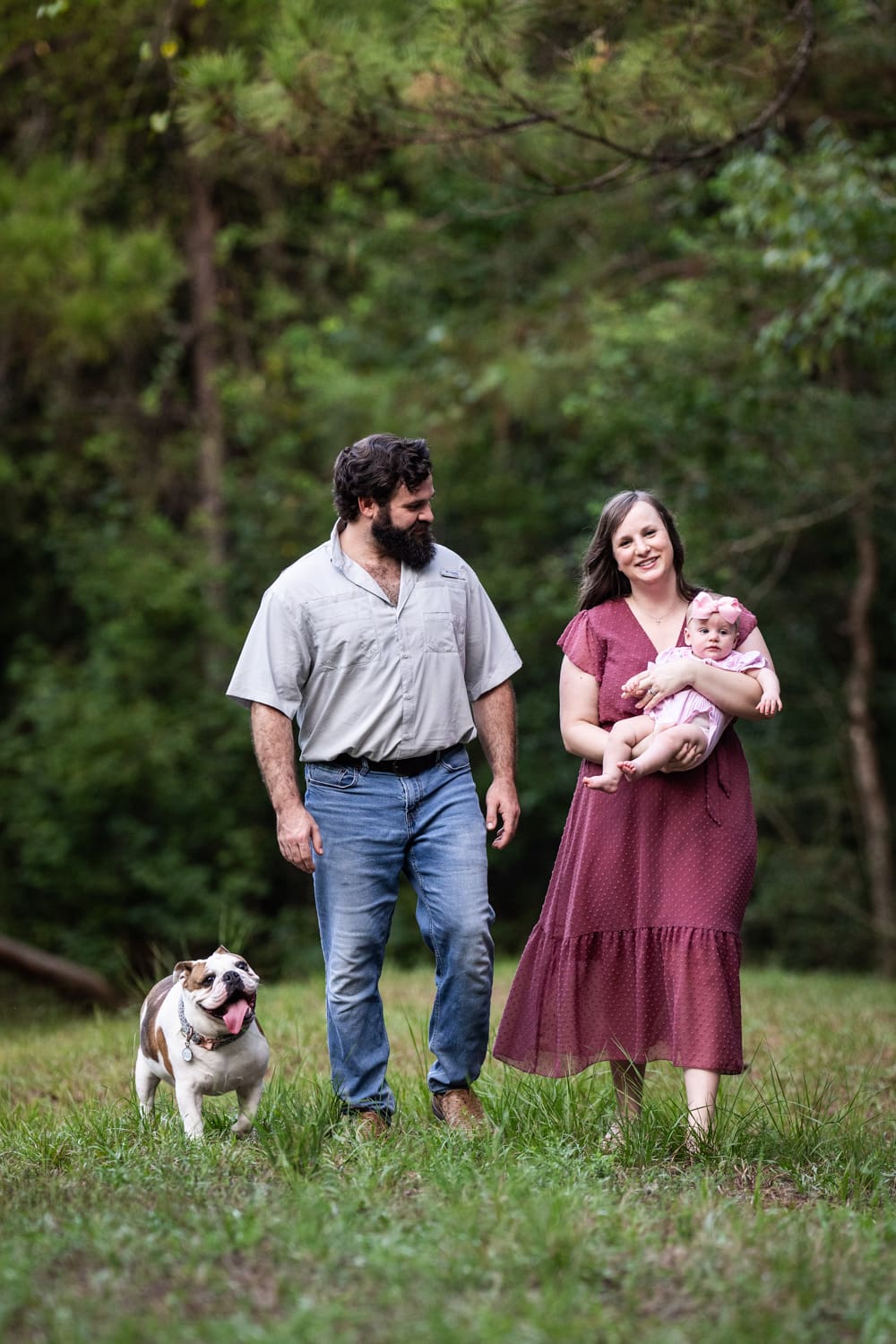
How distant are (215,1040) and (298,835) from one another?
63 centimetres

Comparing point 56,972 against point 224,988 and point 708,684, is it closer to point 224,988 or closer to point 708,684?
point 224,988

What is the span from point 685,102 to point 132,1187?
15.0ft

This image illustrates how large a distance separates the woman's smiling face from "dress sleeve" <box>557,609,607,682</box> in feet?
0.72

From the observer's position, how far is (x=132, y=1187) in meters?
3.72

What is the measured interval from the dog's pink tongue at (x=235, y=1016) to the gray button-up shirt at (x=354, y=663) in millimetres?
777

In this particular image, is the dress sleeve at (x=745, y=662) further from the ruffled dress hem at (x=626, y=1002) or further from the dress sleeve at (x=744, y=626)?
the ruffled dress hem at (x=626, y=1002)

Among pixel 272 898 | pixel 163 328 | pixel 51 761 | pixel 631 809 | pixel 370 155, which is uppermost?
pixel 163 328

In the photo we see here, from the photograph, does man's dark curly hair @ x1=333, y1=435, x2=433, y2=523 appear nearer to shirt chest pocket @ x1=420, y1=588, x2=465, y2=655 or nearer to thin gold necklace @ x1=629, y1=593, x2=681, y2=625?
shirt chest pocket @ x1=420, y1=588, x2=465, y2=655

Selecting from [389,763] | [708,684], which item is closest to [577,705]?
[708,684]

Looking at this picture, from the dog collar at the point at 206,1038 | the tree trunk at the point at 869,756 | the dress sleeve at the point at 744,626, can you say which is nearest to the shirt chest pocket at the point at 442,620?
the dress sleeve at the point at 744,626

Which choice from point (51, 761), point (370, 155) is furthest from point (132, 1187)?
point (51, 761)

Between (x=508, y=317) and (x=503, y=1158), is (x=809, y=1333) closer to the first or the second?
(x=503, y=1158)

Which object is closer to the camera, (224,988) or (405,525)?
(224,988)

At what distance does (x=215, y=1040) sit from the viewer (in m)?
4.44
